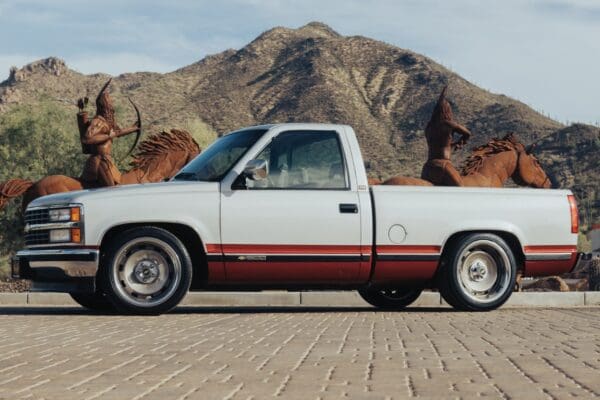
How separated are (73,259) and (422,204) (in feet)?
13.3

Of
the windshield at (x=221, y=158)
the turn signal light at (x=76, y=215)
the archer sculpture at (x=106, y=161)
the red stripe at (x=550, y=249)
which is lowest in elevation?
the red stripe at (x=550, y=249)

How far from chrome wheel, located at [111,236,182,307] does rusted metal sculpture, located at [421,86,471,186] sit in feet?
30.5

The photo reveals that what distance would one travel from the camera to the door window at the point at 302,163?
1266 centimetres

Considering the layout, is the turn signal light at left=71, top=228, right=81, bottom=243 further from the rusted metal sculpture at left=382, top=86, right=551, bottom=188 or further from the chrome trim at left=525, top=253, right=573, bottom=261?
the rusted metal sculpture at left=382, top=86, right=551, bottom=188

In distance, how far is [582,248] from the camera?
265ft

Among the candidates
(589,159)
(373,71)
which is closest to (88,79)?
(373,71)

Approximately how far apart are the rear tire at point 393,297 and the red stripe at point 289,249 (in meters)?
2.34

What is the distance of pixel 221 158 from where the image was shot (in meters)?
12.9

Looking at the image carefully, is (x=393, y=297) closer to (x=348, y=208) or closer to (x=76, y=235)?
(x=348, y=208)

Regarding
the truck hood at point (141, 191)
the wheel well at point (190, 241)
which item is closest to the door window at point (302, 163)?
the truck hood at point (141, 191)

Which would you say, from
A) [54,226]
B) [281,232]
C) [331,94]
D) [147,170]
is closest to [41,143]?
[147,170]

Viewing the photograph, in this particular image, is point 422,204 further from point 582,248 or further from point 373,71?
point 373,71

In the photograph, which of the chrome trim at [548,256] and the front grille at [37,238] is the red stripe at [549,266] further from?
the front grille at [37,238]

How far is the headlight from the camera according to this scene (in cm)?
1220
